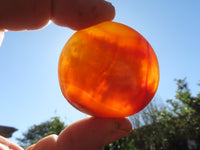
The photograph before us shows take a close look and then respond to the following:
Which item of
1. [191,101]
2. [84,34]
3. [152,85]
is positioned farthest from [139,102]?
[191,101]

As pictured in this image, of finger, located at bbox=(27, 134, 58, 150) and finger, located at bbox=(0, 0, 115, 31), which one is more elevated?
finger, located at bbox=(0, 0, 115, 31)

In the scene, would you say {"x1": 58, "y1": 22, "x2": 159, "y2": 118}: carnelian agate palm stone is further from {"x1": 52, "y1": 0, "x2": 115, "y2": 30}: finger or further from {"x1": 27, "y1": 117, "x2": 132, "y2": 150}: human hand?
{"x1": 52, "y1": 0, "x2": 115, "y2": 30}: finger

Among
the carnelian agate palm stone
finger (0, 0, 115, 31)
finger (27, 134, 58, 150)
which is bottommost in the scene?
finger (27, 134, 58, 150)

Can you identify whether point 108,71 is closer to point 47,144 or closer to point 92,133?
point 92,133

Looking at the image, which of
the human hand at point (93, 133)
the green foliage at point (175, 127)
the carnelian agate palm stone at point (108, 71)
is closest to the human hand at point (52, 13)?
the carnelian agate palm stone at point (108, 71)

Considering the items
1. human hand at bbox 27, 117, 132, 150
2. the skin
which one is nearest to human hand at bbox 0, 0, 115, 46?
the skin

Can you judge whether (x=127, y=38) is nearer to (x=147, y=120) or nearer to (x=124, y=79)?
(x=124, y=79)

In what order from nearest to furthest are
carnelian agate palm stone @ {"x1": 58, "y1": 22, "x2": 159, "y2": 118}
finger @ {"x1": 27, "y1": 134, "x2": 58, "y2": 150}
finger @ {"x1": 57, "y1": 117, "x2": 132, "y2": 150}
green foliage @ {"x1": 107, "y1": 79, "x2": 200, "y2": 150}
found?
1. carnelian agate palm stone @ {"x1": 58, "y1": 22, "x2": 159, "y2": 118}
2. finger @ {"x1": 57, "y1": 117, "x2": 132, "y2": 150}
3. finger @ {"x1": 27, "y1": 134, "x2": 58, "y2": 150}
4. green foliage @ {"x1": 107, "y1": 79, "x2": 200, "y2": 150}

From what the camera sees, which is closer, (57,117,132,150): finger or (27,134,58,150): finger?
(57,117,132,150): finger
